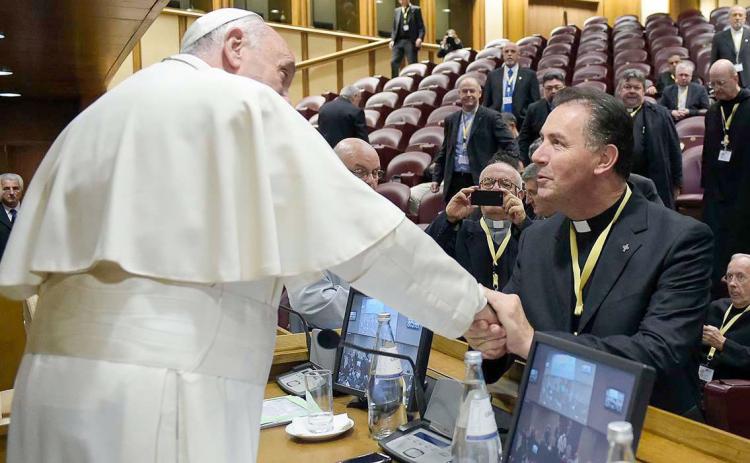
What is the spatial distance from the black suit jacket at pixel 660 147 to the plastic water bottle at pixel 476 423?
4.33 meters

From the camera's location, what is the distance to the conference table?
1.68 m

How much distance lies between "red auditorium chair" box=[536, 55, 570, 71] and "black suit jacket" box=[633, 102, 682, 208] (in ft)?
23.9

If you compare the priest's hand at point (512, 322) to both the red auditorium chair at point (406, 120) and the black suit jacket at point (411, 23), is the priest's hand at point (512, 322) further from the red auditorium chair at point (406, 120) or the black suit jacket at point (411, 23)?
the black suit jacket at point (411, 23)

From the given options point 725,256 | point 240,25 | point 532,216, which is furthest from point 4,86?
point 240,25

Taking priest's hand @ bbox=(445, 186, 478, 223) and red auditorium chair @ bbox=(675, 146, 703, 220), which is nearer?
priest's hand @ bbox=(445, 186, 478, 223)

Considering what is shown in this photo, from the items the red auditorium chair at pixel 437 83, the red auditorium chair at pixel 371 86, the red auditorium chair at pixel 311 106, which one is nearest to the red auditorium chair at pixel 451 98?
the red auditorium chair at pixel 437 83

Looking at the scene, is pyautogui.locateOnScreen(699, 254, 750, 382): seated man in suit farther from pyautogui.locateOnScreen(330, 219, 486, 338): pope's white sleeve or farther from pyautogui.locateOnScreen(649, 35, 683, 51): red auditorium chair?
pyautogui.locateOnScreen(649, 35, 683, 51): red auditorium chair

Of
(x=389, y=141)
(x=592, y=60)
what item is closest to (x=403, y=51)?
(x=592, y=60)

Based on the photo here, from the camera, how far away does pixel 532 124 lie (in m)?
7.26

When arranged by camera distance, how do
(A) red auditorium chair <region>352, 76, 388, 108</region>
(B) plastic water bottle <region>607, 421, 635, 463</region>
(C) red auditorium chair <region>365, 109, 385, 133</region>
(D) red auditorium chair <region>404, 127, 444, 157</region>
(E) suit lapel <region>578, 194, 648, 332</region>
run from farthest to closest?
(A) red auditorium chair <region>352, 76, 388, 108</region> < (C) red auditorium chair <region>365, 109, 385, 133</region> < (D) red auditorium chair <region>404, 127, 444, 157</region> < (E) suit lapel <region>578, 194, 648, 332</region> < (B) plastic water bottle <region>607, 421, 635, 463</region>

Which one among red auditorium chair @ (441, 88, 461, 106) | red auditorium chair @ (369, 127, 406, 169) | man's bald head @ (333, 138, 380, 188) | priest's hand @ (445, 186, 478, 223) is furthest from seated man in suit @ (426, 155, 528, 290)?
red auditorium chair @ (441, 88, 461, 106)

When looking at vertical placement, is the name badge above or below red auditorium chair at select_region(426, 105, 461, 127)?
below

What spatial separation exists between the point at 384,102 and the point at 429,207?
20.1 ft

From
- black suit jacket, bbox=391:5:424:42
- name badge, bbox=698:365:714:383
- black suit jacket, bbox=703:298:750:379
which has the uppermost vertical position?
black suit jacket, bbox=391:5:424:42
